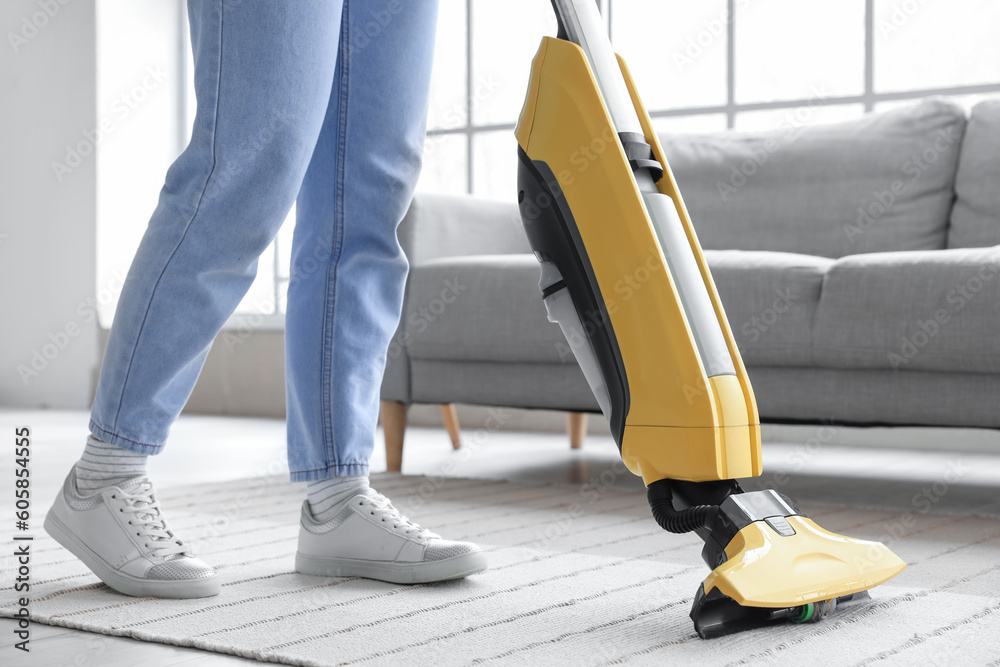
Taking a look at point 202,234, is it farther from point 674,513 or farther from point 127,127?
point 127,127

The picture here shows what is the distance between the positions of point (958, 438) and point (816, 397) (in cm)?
124

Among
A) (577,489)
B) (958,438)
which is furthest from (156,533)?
(958,438)

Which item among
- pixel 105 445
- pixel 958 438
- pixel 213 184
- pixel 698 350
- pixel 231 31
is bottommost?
pixel 958 438

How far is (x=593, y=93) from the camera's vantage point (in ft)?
3.09

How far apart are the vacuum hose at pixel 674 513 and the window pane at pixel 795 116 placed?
94.8 inches

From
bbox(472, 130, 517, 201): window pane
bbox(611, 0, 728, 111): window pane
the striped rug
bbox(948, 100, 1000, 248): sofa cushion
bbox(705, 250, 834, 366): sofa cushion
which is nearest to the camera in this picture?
the striped rug

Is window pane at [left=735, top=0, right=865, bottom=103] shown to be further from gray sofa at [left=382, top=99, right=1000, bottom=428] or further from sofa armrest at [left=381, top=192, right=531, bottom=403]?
sofa armrest at [left=381, top=192, right=531, bottom=403]

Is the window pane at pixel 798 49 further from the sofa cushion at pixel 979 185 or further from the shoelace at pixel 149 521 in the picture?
the shoelace at pixel 149 521

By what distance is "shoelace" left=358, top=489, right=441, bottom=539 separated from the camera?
111cm

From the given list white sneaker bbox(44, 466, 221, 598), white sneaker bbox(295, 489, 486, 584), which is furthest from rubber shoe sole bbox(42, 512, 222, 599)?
white sneaker bbox(295, 489, 486, 584)

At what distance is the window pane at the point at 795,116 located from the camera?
314 cm

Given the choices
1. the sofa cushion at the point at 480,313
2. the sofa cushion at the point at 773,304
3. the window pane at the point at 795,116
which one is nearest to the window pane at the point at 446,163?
the window pane at the point at 795,116

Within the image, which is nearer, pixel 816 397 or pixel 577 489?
pixel 816 397

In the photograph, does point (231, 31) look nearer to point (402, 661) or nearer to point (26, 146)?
point (402, 661)
